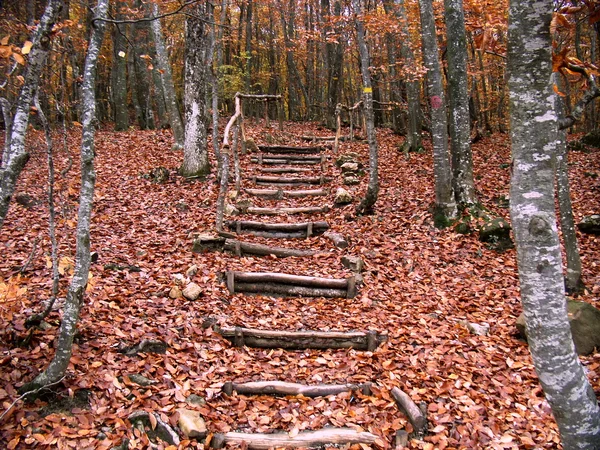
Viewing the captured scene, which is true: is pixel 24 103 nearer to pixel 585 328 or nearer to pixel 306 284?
pixel 306 284

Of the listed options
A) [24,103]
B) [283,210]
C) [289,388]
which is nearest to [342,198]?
[283,210]

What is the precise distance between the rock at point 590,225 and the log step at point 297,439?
684cm

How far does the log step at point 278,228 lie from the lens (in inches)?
318

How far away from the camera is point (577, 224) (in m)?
8.27

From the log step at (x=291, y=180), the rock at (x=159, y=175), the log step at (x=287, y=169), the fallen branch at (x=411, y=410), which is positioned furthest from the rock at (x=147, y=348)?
the log step at (x=287, y=169)

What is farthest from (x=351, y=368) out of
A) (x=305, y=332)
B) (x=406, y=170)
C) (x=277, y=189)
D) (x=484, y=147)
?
(x=484, y=147)

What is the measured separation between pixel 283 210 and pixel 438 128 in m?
3.62

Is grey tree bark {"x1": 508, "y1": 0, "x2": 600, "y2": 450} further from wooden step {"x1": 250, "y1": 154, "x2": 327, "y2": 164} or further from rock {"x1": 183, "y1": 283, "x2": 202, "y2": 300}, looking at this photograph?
wooden step {"x1": 250, "y1": 154, "x2": 327, "y2": 164}

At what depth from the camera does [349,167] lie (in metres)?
11.3

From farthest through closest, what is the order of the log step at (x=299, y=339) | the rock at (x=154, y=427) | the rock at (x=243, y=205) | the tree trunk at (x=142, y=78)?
1. the tree trunk at (x=142, y=78)
2. the rock at (x=243, y=205)
3. the log step at (x=299, y=339)
4. the rock at (x=154, y=427)

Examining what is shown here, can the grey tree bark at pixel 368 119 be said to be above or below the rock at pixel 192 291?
above

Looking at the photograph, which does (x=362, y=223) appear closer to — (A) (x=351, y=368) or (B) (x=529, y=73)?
(A) (x=351, y=368)

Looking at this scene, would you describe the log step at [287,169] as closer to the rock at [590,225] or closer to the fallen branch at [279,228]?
the fallen branch at [279,228]

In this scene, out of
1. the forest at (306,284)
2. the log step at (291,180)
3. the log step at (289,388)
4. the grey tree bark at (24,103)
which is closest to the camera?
the forest at (306,284)
